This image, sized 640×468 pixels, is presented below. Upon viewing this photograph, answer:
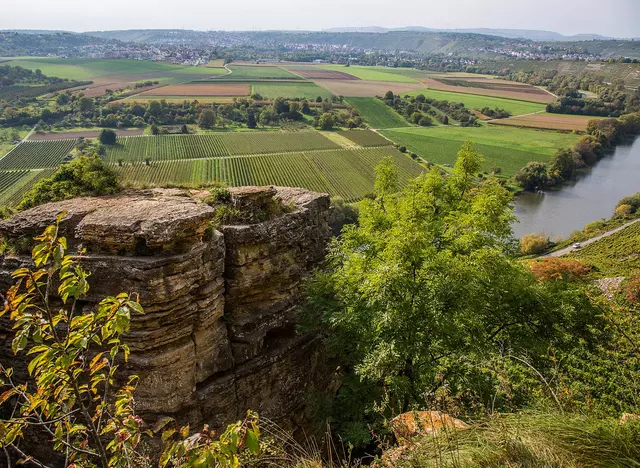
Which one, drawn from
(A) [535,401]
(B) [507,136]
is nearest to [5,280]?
(A) [535,401]

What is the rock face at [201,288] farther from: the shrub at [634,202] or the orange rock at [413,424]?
the shrub at [634,202]

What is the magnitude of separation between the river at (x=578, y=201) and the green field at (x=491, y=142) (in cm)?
883

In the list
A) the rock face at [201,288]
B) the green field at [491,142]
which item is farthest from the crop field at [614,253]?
the green field at [491,142]

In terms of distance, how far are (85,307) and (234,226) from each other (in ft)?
13.7

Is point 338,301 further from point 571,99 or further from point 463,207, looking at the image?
point 571,99

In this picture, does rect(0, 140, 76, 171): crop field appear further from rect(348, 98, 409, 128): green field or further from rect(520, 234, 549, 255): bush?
rect(348, 98, 409, 128): green field

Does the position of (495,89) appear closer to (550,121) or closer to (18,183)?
(550,121)

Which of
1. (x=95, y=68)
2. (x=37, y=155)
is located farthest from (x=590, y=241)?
(x=95, y=68)

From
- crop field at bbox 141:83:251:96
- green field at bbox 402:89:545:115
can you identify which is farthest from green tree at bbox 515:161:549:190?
crop field at bbox 141:83:251:96

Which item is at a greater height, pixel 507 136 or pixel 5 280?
pixel 5 280

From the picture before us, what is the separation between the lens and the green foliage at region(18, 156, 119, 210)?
12.4 m

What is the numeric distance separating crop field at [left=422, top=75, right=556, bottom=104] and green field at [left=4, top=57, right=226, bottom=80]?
9504cm

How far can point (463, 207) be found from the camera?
15430mm

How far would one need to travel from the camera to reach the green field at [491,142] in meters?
79.5
